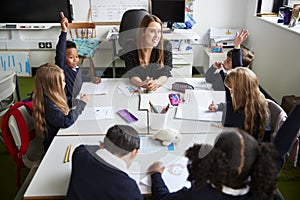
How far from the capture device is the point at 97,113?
204 cm

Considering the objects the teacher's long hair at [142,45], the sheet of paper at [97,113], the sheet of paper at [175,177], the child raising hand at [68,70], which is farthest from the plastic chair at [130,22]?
the sheet of paper at [175,177]

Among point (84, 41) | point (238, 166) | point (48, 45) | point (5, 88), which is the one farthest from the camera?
point (48, 45)

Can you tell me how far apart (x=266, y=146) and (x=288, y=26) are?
234 centimetres

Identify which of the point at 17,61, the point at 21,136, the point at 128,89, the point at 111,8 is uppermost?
the point at 111,8

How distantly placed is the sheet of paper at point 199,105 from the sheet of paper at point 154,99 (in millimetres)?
127

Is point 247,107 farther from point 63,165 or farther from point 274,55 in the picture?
point 274,55

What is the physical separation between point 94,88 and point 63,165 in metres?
1.00

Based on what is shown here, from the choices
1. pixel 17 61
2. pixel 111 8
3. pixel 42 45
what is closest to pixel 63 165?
pixel 111 8

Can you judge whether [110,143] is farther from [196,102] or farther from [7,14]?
[7,14]

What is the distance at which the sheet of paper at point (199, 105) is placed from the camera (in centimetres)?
197

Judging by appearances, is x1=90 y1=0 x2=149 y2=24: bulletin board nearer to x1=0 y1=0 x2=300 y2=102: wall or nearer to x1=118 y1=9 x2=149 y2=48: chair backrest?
x1=0 y1=0 x2=300 y2=102: wall

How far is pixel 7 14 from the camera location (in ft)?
14.0

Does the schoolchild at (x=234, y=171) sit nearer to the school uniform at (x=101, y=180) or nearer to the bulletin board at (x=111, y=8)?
the school uniform at (x=101, y=180)

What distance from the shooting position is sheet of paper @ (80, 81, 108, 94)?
7.84 ft
